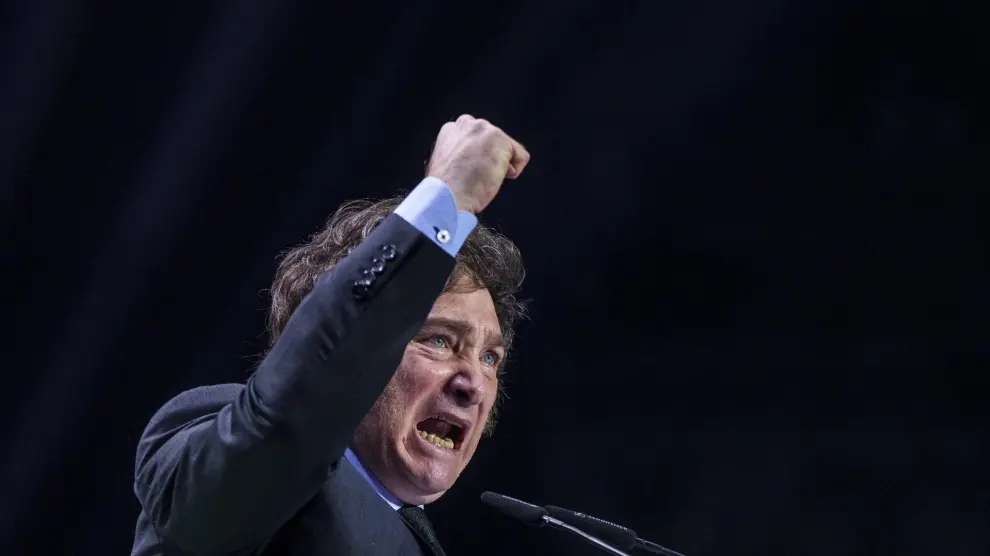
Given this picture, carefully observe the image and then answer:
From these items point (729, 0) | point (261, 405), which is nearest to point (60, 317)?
point (261, 405)

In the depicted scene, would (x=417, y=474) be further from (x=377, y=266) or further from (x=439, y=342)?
(x=377, y=266)

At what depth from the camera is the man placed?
1.01 metres

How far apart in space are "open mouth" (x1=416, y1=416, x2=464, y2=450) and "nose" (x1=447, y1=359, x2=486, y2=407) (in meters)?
0.04

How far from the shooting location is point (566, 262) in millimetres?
2461

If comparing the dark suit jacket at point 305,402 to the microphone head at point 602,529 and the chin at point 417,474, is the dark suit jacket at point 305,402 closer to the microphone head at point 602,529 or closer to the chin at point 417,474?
the chin at point 417,474

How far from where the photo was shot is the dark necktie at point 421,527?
1414mm

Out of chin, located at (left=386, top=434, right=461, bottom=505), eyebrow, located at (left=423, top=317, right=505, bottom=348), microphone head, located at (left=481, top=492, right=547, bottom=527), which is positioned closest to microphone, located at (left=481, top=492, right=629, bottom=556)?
microphone head, located at (left=481, top=492, right=547, bottom=527)

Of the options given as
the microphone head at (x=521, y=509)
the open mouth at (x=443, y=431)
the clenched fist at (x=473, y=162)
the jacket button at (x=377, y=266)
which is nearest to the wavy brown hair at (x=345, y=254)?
the open mouth at (x=443, y=431)

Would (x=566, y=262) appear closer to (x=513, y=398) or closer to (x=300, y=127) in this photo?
(x=513, y=398)

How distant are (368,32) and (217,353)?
73cm

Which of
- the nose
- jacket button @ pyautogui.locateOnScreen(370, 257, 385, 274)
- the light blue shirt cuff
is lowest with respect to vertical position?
the nose

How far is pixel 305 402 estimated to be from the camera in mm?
1006

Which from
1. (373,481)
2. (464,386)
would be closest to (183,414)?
(373,481)

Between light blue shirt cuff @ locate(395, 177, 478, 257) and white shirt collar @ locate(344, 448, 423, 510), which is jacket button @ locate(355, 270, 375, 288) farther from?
white shirt collar @ locate(344, 448, 423, 510)
